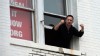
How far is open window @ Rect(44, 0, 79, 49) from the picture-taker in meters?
16.6

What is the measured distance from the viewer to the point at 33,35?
16219 mm

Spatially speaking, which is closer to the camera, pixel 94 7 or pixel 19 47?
pixel 19 47

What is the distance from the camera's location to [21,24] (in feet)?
53.0

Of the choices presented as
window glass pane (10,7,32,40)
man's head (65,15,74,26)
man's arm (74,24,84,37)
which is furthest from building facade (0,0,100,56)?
man's head (65,15,74,26)

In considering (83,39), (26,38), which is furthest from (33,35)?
(83,39)

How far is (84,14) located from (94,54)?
3.38 feet

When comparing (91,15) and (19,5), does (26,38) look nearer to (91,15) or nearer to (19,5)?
(19,5)

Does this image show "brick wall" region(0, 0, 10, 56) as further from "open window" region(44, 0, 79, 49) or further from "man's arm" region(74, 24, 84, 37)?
"man's arm" region(74, 24, 84, 37)

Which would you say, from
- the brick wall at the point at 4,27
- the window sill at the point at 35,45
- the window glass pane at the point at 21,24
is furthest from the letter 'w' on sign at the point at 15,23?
the window sill at the point at 35,45

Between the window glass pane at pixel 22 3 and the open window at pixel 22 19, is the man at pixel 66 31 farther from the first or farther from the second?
the window glass pane at pixel 22 3

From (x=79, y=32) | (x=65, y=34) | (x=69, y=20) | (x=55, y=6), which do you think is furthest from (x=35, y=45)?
(x=55, y=6)

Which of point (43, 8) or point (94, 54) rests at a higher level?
point (43, 8)

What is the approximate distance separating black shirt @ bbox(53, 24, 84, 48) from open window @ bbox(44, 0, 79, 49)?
0.25ft

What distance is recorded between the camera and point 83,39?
55.0 ft
